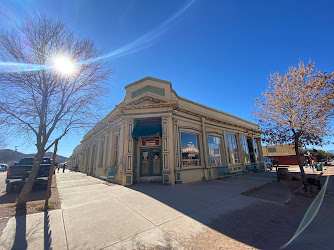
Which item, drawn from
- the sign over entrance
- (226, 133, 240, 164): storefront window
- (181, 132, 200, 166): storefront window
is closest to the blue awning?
the sign over entrance

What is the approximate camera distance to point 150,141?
420 inches

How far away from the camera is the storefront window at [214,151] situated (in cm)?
1303

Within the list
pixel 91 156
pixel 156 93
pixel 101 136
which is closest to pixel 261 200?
pixel 156 93

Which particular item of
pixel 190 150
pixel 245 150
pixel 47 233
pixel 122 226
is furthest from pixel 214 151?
pixel 47 233

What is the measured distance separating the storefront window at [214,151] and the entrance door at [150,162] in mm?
4977

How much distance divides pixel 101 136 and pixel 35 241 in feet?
46.6

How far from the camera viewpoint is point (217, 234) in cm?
340

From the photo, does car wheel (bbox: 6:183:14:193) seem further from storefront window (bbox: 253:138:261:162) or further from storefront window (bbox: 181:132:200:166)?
storefront window (bbox: 253:138:261:162)

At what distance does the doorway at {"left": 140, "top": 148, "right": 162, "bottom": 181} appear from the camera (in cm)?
1032

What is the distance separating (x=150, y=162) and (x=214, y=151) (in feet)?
20.9

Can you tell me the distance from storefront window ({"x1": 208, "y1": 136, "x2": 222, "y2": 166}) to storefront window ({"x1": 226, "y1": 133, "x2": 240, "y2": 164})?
158 cm

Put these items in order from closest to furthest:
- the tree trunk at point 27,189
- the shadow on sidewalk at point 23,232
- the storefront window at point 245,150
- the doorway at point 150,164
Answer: the shadow on sidewalk at point 23,232
the tree trunk at point 27,189
the doorway at point 150,164
the storefront window at point 245,150

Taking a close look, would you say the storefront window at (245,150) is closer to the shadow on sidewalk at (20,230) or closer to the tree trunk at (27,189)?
the tree trunk at (27,189)

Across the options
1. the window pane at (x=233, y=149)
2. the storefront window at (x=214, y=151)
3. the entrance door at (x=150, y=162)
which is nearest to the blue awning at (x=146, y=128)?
the entrance door at (x=150, y=162)
